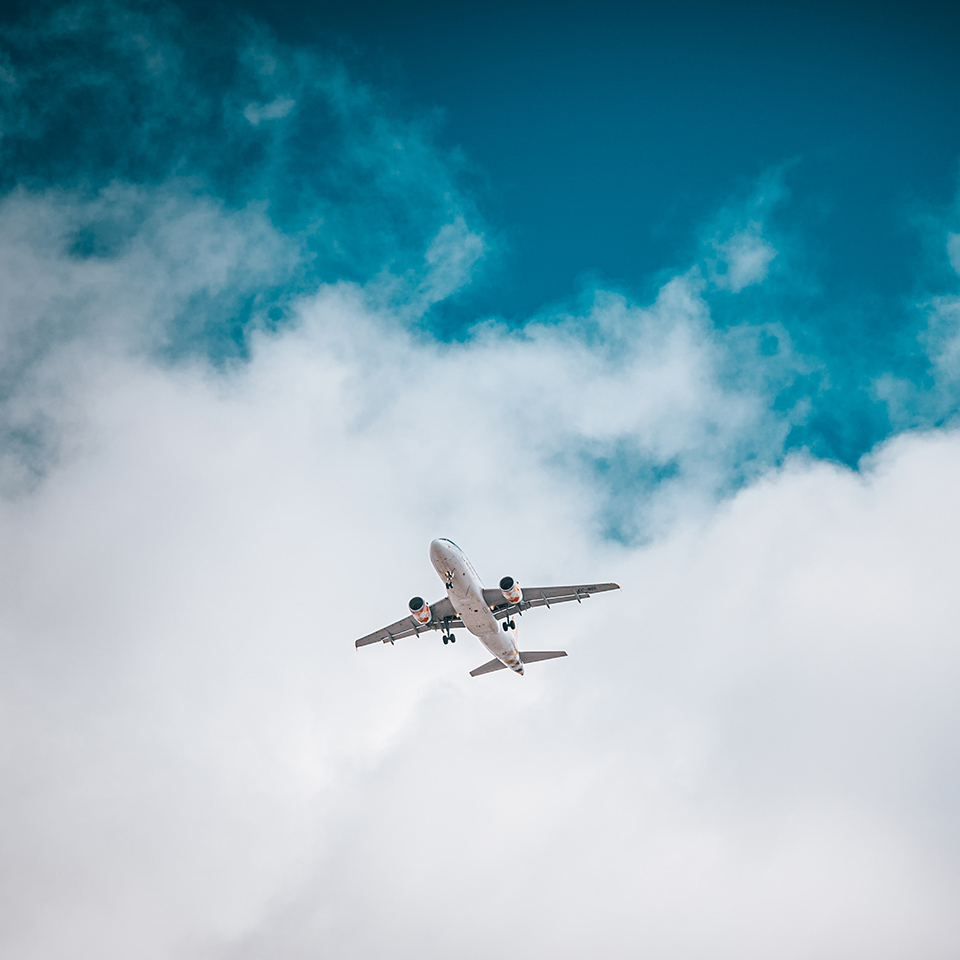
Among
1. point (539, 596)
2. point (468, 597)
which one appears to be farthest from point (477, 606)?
point (539, 596)

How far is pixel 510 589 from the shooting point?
62.2 m

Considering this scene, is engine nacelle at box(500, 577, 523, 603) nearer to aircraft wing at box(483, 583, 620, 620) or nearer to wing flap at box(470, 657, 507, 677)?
aircraft wing at box(483, 583, 620, 620)

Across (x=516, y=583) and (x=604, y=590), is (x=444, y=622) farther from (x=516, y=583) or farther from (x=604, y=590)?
(x=604, y=590)

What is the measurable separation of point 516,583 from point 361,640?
18088 millimetres

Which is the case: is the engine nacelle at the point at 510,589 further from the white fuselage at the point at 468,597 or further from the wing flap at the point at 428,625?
the wing flap at the point at 428,625

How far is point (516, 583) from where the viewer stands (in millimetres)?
62656

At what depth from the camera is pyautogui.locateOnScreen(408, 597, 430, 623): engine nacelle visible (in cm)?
6369

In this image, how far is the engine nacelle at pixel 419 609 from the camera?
63688 mm

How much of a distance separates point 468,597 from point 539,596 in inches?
400

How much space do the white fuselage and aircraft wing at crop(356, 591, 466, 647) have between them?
3.07 m

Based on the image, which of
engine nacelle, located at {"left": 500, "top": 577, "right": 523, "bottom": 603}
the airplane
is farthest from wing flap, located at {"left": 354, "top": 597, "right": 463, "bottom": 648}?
engine nacelle, located at {"left": 500, "top": 577, "right": 523, "bottom": 603}

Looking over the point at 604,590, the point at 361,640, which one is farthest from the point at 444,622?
the point at 604,590

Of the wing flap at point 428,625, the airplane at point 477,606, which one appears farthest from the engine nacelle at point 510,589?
the wing flap at point 428,625

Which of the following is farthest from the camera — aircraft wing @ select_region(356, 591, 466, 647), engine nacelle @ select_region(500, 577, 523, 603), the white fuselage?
aircraft wing @ select_region(356, 591, 466, 647)
